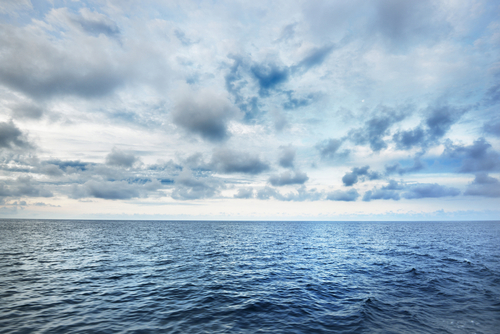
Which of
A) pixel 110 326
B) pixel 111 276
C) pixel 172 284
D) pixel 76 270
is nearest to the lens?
pixel 110 326

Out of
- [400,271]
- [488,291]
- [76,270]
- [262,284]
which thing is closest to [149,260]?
[76,270]

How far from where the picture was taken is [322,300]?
19000mm

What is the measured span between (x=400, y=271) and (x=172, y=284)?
2865 cm

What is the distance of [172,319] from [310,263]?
2460cm

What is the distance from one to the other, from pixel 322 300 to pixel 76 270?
2975 centimetres

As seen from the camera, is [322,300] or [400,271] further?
[400,271]

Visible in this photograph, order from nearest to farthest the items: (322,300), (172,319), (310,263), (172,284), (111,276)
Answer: (172,319) < (322,300) < (172,284) < (111,276) < (310,263)

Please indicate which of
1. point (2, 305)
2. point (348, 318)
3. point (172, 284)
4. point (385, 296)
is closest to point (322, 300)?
point (348, 318)

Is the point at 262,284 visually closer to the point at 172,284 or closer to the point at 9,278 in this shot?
the point at 172,284

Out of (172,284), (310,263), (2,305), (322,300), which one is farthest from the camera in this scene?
(310,263)

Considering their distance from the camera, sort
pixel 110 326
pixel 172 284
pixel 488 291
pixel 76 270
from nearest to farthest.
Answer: pixel 110 326 < pixel 488 291 < pixel 172 284 < pixel 76 270

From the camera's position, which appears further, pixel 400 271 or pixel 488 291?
pixel 400 271

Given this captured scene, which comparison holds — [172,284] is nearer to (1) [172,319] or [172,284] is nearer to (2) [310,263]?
(1) [172,319]

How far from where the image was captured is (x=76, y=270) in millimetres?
27969
